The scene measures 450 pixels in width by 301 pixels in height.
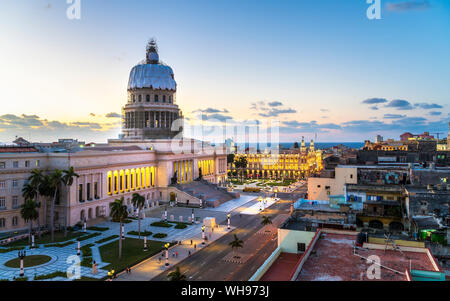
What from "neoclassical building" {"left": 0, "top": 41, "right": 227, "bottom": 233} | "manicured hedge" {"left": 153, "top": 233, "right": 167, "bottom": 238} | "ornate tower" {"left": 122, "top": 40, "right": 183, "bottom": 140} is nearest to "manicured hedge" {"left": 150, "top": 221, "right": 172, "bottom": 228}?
"manicured hedge" {"left": 153, "top": 233, "right": 167, "bottom": 238}

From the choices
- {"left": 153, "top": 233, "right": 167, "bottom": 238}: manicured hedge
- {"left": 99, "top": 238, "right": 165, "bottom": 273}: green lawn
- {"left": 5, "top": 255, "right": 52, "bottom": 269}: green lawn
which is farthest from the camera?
{"left": 153, "top": 233, "right": 167, "bottom": 238}: manicured hedge

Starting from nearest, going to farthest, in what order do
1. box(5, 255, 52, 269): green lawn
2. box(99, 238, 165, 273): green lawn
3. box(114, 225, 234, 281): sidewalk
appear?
box(114, 225, 234, 281): sidewalk
box(5, 255, 52, 269): green lawn
box(99, 238, 165, 273): green lawn

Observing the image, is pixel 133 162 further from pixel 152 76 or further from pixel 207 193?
pixel 152 76

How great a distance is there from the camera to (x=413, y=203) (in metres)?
50.7

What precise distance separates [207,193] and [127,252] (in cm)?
4990

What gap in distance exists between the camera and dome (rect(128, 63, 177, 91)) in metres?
122

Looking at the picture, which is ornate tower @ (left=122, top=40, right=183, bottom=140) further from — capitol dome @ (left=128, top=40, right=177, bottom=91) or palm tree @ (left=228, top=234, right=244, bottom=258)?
palm tree @ (left=228, top=234, right=244, bottom=258)

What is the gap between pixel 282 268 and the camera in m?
29.0

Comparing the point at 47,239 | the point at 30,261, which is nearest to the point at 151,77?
the point at 47,239

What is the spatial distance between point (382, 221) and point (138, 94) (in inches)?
3668

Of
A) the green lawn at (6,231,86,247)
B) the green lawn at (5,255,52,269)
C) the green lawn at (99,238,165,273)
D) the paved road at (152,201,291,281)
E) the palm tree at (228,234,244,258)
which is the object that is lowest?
the paved road at (152,201,291,281)
